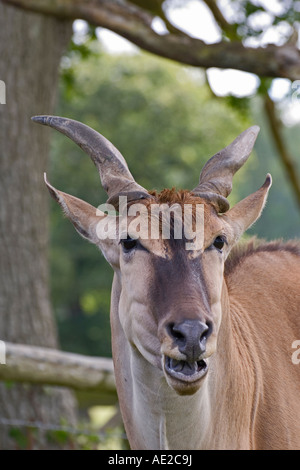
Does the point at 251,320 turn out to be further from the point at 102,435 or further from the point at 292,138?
the point at 292,138

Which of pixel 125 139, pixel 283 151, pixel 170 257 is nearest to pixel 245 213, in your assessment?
pixel 170 257

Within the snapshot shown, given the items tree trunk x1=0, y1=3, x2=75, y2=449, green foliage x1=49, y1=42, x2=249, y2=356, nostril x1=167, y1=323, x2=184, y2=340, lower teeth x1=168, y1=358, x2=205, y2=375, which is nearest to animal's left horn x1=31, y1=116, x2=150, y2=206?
nostril x1=167, y1=323, x2=184, y2=340

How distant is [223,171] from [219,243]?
2.06 ft

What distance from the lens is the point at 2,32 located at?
878 cm

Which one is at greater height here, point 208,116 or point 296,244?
point 208,116

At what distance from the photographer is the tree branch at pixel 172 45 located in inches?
275

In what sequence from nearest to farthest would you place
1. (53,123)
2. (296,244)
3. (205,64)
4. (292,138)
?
(53,123) → (296,244) → (205,64) → (292,138)

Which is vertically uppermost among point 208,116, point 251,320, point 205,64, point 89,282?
point 208,116

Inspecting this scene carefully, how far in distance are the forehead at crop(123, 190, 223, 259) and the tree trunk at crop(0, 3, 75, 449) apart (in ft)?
15.4

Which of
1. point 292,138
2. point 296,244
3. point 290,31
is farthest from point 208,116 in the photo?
point 292,138

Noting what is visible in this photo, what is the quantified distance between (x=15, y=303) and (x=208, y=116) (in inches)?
980

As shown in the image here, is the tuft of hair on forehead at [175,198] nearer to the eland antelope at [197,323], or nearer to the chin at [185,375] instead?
the eland antelope at [197,323]

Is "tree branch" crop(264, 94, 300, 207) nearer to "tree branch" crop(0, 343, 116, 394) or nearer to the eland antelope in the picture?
"tree branch" crop(0, 343, 116, 394)

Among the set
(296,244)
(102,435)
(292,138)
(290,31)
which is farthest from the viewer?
(292,138)
